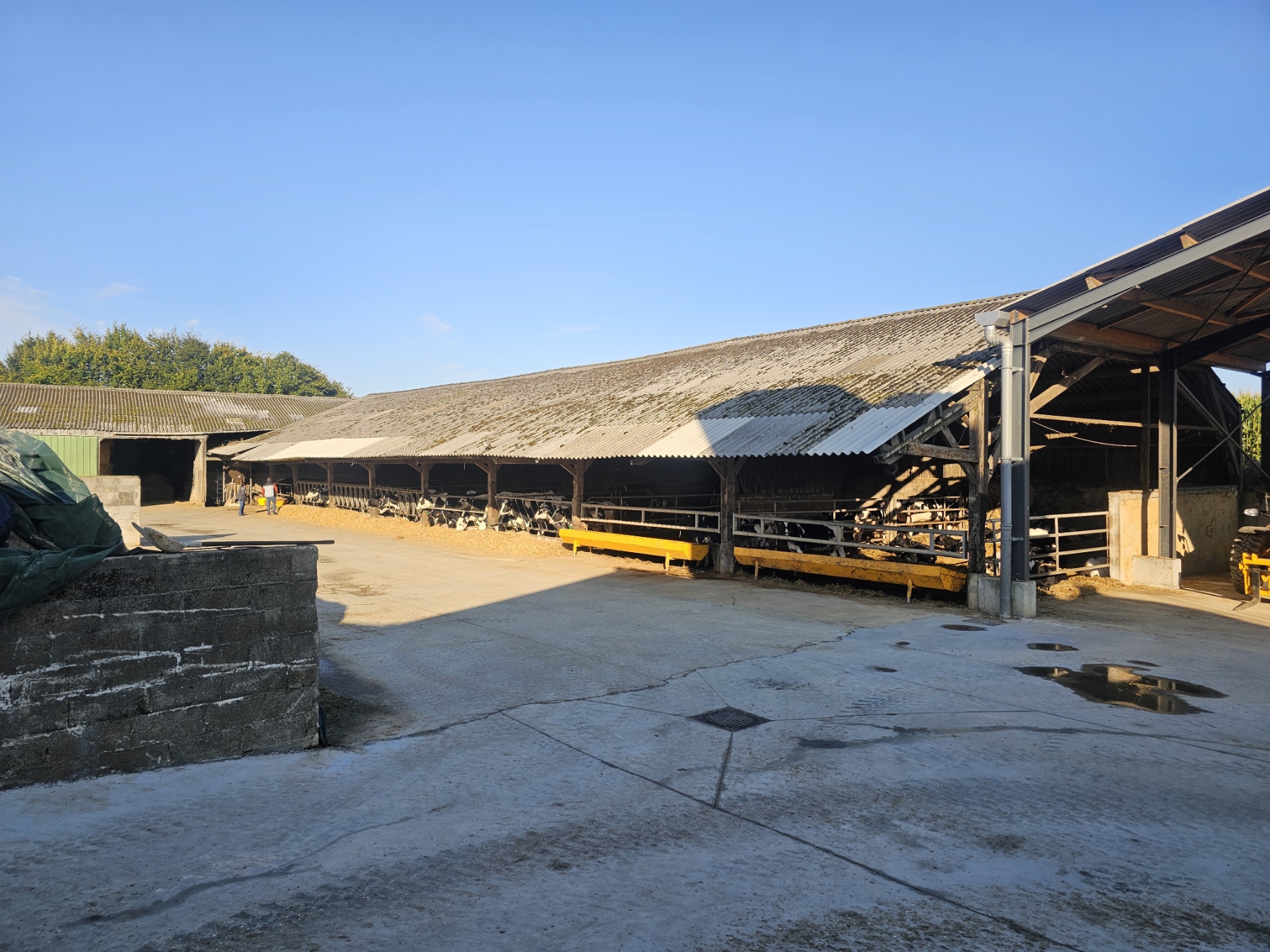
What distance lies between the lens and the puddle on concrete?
735 centimetres

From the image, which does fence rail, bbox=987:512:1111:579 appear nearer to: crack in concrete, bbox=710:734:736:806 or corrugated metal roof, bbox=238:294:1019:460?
corrugated metal roof, bbox=238:294:1019:460

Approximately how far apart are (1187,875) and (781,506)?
14806mm

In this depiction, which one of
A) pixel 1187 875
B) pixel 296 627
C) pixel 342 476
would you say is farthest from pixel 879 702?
pixel 342 476

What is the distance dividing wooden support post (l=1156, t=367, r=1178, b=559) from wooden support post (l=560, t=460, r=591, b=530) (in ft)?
38.2

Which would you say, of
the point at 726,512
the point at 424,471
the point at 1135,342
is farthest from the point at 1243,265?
the point at 424,471

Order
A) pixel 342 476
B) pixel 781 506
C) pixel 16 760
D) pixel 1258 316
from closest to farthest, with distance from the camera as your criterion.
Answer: pixel 16 760
pixel 1258 316
pixel 781 506
pixel 342 476

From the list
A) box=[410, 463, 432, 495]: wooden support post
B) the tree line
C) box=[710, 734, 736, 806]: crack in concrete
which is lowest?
box=[710, 734, 736, 806]: crack in concrete

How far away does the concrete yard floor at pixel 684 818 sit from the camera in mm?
3605

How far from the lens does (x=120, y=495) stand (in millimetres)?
12625

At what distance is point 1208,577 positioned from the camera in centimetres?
1662

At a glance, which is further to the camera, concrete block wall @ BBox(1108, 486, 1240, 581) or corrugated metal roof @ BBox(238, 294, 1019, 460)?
concrete block wall @ BBox(1108, 486, 1240, 581)

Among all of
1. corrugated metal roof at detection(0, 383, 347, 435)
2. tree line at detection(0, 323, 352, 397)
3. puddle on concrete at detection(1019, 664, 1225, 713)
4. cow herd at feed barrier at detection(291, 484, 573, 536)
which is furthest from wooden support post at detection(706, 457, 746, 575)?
tree line at detection(0, 323, 352, 397)

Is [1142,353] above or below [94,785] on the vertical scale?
above

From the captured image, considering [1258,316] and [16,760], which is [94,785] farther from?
[1258,316]
